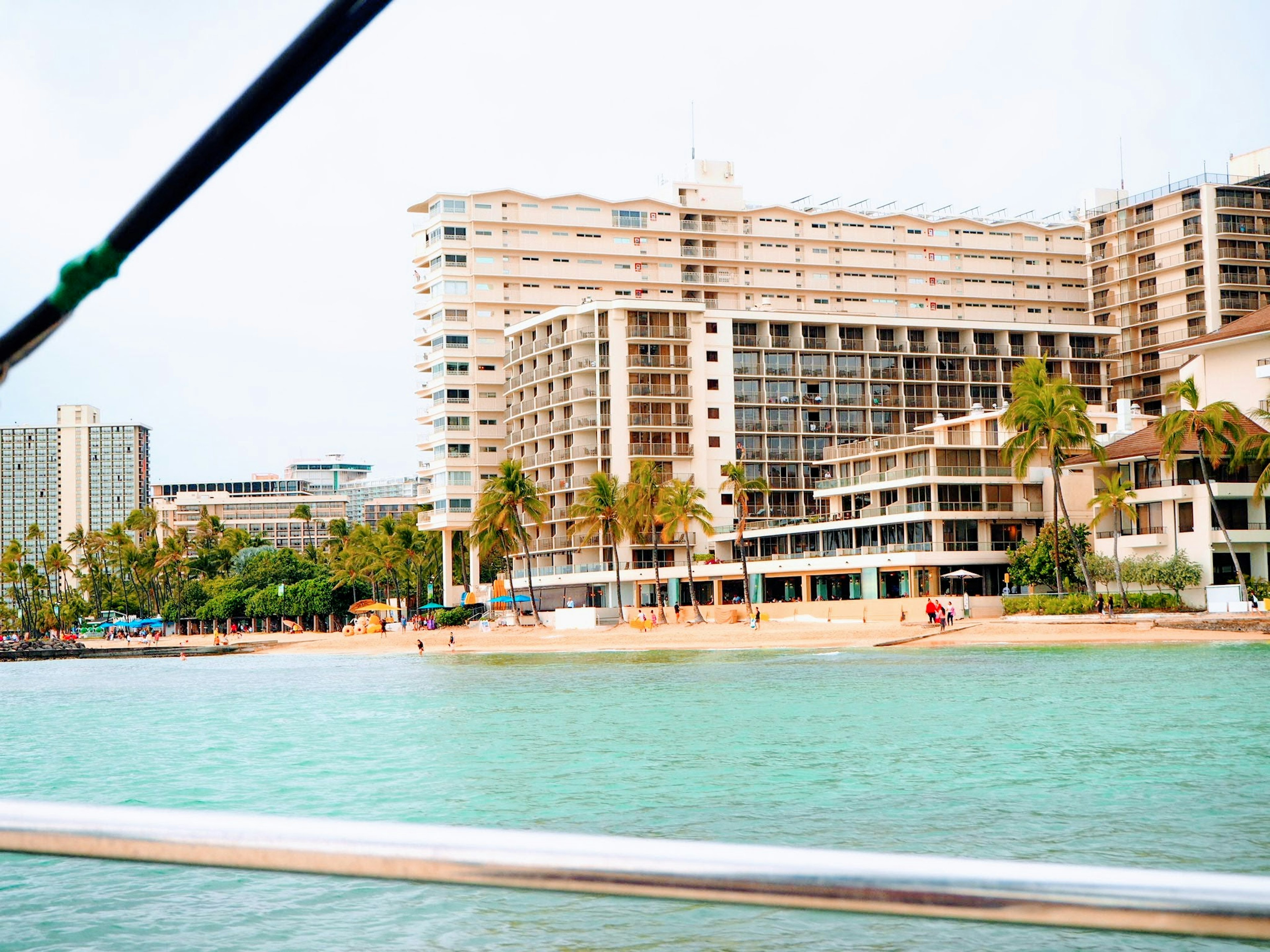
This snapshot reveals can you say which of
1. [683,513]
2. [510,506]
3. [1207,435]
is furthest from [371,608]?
[1207,435]

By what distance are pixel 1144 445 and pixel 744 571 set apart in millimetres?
21800

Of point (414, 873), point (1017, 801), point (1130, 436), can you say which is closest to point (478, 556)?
point (1130, 436)

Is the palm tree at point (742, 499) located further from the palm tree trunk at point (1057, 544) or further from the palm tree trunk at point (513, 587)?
A: the palm tree trunk at point (1057, 544)

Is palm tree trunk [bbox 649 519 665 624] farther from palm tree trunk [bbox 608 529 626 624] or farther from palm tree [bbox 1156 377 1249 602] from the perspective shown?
palm tree [bbox 1156 377 1249 602]

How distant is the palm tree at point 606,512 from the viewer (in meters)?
76.8

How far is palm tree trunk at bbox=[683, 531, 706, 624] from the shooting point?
7050 cm

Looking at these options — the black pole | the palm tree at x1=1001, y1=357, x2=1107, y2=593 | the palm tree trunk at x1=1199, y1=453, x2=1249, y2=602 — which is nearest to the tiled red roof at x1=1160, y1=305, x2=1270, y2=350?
the palm tree trunk at x1=1199, y1=453, x2=1249, y2=602

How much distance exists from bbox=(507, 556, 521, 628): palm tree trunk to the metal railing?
78.6m

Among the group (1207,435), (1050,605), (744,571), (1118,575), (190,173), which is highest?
(1207,435)

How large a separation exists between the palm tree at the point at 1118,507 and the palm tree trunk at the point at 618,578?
2870 cm

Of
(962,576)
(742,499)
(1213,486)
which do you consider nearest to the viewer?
(1213,486)

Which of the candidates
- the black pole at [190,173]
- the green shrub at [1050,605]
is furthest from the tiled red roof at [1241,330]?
the black pole at [190,173]

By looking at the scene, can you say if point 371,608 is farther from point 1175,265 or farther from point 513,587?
point 1175,265

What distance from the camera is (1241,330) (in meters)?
60.3
